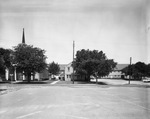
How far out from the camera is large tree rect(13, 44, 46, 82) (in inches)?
1758

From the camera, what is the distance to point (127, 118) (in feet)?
27.2

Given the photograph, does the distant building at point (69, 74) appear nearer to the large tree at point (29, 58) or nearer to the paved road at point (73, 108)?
the large tree at point (29, 58)

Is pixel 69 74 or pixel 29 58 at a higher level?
pixel 29 58

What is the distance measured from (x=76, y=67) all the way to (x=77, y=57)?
3.74m

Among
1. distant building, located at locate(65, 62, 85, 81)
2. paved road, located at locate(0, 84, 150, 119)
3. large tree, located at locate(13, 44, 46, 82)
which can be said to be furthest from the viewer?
distant building, located at locate(65, 62, 85, 81)

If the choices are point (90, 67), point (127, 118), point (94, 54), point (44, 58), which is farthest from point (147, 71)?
point (127, 118)

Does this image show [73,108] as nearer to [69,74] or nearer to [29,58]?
[29,58]

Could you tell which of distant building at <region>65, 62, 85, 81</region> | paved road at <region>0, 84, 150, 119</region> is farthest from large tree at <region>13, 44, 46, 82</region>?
paved road at <region>0, 84, 150, 119</region>

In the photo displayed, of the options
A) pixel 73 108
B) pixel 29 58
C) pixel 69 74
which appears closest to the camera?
→ pixel 73 108

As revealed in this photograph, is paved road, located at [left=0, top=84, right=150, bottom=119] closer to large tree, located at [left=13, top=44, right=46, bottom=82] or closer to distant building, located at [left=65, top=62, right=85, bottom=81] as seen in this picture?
large tree, located at [left=13, top=44, right=46, bottom=82]

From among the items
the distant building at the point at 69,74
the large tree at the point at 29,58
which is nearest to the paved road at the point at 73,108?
the large tree at the point at 29,58

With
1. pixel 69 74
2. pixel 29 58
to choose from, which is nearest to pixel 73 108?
pixel 29 58

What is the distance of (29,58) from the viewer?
45.1 metres

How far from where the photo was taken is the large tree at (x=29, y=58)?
44.7 metres
